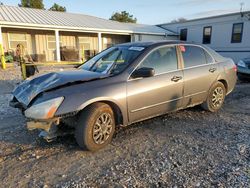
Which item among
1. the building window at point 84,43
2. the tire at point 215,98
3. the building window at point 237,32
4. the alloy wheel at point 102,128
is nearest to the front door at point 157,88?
the alloy wheel at point 102,128

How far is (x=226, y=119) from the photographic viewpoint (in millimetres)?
4992

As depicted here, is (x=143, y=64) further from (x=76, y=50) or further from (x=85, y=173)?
(x=76, y=50)

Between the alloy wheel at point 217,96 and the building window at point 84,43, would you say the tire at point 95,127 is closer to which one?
the alloy wheel at point 217,96

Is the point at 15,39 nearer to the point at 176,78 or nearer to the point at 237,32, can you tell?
the point at 176,78

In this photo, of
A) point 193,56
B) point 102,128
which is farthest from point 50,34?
point 102,128

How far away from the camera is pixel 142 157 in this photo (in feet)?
11.0

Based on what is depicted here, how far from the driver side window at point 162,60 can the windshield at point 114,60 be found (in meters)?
0.23

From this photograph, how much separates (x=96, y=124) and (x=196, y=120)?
2.47 m

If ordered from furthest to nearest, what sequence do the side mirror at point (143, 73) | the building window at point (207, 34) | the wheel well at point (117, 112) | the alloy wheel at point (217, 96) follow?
1. the building window at point (207, 34)
2. the alloy wheel at point (217, 96)
3. the side mirror at point (143, 73)
4. the wheel well at point (117, 112)

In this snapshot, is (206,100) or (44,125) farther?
(206,100)

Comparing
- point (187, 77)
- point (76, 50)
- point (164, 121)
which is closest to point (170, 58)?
point (187, 77)

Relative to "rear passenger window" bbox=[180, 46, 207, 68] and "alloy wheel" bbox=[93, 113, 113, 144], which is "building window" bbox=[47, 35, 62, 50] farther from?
"alloy wheel" bbox=[93, 113, 113, 144]

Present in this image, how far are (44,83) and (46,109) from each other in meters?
0.62

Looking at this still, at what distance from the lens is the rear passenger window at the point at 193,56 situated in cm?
471
